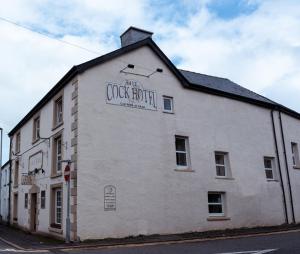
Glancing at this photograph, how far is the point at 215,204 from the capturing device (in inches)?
757

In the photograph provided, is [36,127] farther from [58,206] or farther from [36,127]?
[58,206]

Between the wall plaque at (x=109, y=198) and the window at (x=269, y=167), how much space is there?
35.0 feet

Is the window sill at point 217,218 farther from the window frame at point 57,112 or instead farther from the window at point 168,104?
the window frame at point 57,112

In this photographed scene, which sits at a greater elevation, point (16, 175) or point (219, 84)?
point (219, 84)

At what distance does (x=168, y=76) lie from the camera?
62.8 ft

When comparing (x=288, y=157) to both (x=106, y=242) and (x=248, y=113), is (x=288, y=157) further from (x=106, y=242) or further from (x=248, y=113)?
(x=106, y=242)

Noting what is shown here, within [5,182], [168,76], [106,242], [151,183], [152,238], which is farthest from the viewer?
[5,182]

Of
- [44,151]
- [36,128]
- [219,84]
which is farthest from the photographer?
[219,84]

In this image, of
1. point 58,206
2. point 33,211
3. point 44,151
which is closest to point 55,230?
point 58,206

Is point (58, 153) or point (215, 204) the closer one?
point (58, 153)

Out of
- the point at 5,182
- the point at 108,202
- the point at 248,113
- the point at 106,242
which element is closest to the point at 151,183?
the point at 108,202

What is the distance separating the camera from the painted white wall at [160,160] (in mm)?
15578

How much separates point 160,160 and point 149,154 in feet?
2.09

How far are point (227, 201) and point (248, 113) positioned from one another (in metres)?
5.70
